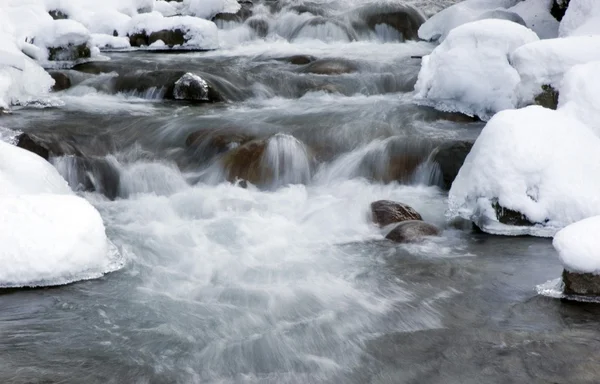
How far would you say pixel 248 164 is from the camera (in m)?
7.36

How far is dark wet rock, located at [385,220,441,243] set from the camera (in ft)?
18.8

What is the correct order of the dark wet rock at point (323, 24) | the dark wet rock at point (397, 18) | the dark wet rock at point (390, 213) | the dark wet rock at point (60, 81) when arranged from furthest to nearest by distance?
the dark wet rock at point (397, 18), the dark wet rock at point (323, 24), the dark wet rock at point (60, 81), the dark wet rock at point (390, 213)

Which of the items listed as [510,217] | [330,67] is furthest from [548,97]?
[330,67]

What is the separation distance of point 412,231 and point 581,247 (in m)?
1.71

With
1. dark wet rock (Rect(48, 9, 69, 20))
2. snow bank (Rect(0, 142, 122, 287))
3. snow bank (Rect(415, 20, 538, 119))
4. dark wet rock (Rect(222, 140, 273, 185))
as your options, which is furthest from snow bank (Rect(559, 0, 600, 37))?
dark wet rock (Rect(48, 9, 69, 20))

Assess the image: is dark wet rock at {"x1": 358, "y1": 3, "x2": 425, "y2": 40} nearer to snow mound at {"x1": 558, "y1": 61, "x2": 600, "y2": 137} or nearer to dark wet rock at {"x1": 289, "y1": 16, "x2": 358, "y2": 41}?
dark wet rock at {"x1": 289, "y1": 16, "x2": 358, "y2": 41}

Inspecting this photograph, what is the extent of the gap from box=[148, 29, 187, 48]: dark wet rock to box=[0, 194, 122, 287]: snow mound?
9688 mm

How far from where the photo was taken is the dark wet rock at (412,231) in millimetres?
5719

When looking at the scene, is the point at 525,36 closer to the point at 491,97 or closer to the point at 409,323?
the point at 491,97

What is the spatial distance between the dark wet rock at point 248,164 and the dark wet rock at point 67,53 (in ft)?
18.2

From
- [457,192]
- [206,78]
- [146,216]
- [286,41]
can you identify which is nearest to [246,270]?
[146,216]

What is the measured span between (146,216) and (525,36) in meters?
5.01

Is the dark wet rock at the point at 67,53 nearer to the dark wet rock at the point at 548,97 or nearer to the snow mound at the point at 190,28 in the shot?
the snow mound at the point at 190,28

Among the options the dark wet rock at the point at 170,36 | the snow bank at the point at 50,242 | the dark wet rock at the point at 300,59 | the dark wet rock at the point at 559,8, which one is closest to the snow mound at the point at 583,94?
the snow bank at the point at 50,242
